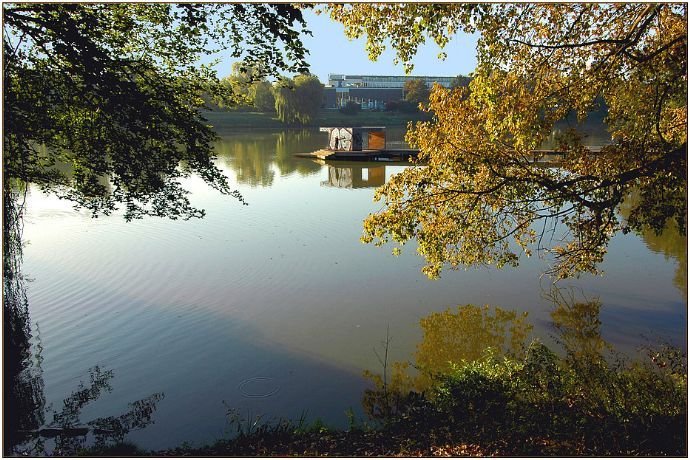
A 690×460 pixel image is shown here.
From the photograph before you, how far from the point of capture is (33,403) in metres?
6.72

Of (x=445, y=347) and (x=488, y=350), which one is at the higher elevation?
(x=488, y=350)

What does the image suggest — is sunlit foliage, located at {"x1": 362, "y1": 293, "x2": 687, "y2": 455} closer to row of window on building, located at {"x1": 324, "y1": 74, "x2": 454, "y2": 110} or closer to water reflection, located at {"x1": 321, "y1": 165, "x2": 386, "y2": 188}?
water reflection, located at {"x1": 321, "y1": 165, "x2": 386, "y2": 188}

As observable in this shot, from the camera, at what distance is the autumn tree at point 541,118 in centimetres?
629

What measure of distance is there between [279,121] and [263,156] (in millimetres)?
26555

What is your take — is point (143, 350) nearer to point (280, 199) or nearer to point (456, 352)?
point (456, 352)

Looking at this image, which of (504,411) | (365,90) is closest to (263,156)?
(365,90)

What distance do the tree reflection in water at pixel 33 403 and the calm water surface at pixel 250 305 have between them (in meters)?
0.16

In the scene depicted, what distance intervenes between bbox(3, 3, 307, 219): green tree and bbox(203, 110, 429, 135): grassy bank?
5153cm

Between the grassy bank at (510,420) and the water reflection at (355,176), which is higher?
the water reflection at (355,176)

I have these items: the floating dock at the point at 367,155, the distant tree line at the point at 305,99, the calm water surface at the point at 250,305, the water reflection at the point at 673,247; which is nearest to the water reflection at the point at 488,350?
the calm water surface at the point at 250,305

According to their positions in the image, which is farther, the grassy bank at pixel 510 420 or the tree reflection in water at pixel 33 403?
the tree reflection in water at pixel 33 403

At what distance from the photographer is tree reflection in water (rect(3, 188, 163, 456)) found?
5902mm

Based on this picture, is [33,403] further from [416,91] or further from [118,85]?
[416,91]

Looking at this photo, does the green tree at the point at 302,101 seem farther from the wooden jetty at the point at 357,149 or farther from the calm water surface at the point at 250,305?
the calm water surface at the point at 250,305
